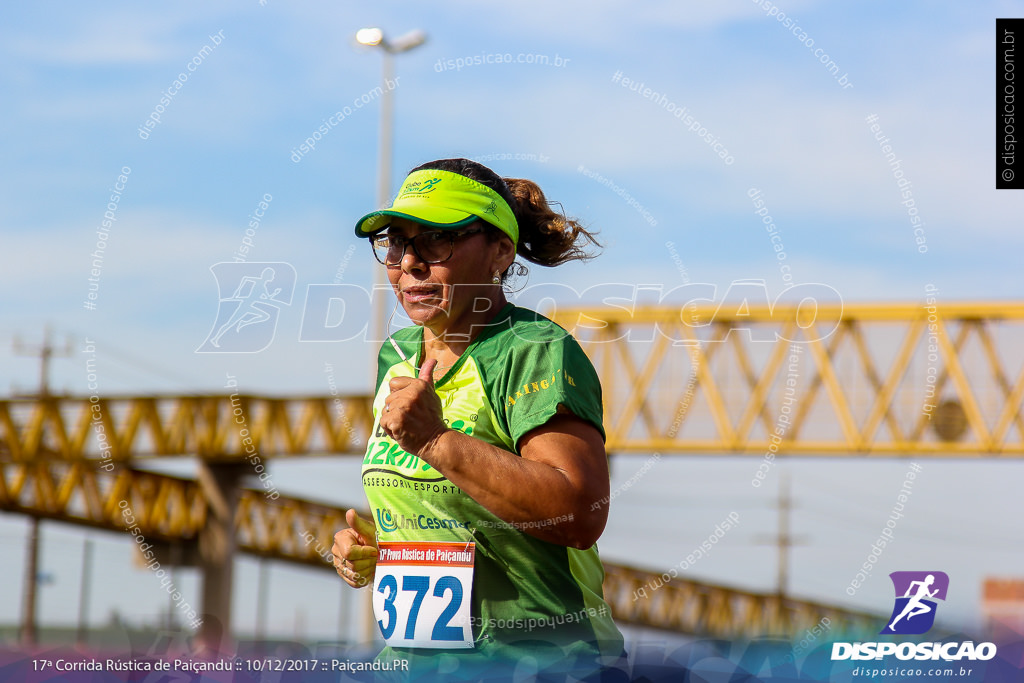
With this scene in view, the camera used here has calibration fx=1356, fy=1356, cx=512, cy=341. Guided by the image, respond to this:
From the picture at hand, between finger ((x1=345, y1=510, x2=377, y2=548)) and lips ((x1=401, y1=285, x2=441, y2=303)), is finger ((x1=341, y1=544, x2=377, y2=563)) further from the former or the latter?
lips ((x1=401, y1=285, x2=441, y2=303))

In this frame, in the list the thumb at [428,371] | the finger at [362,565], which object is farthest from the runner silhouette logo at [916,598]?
the thumb at [428,371]

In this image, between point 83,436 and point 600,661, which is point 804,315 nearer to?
point 83,436

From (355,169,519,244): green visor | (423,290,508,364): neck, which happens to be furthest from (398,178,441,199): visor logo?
(423,290,508,364): neck

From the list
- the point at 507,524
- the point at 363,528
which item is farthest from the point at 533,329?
the point at 363,528

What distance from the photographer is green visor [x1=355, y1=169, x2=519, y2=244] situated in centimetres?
310

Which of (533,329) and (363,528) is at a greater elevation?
(533,329)

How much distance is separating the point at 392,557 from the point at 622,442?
85.5 ft

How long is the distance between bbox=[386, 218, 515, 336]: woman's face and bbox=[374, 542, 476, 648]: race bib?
0.51 m

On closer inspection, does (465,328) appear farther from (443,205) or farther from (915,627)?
(915,627)

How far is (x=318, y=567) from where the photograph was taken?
29.2 m

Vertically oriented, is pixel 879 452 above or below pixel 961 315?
below

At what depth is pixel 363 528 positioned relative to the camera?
3.38m

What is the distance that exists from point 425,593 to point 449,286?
70cm

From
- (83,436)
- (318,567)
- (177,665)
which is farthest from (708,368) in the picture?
(177,665)
